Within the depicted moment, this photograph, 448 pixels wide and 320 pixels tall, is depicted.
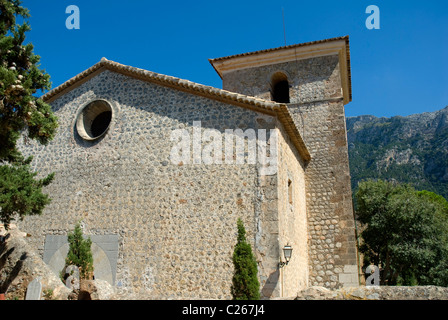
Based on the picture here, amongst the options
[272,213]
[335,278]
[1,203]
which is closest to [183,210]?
[272,213]

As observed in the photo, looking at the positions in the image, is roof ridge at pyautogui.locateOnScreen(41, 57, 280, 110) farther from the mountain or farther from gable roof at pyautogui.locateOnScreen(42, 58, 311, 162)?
the mountain

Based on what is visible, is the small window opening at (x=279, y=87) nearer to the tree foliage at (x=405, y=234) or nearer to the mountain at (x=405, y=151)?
the tree foliage at (x=405, y=234)

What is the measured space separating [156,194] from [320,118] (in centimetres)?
755

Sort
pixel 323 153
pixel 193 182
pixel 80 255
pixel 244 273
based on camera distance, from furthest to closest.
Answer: pixel 323 153, pixel 80 255, pixel 193 182, pixel 244 273

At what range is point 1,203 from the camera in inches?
338

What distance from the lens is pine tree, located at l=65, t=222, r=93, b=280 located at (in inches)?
416

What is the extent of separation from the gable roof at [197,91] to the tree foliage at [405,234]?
6.48 m

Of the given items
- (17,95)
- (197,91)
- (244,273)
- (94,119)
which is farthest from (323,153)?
(17,95)

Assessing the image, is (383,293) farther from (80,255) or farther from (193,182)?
(80,255)

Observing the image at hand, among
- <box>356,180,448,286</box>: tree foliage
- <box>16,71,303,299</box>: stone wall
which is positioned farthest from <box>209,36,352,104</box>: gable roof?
<box>356,180,448,286</box>: tree foliage

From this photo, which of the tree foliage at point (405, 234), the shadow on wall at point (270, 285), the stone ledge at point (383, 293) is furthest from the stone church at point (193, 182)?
the tree foliage at point (405, 234)

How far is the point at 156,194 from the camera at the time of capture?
35.1ft

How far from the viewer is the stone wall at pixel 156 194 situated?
9.45m

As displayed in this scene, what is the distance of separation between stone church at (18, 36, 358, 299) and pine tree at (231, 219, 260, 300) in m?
0.31
